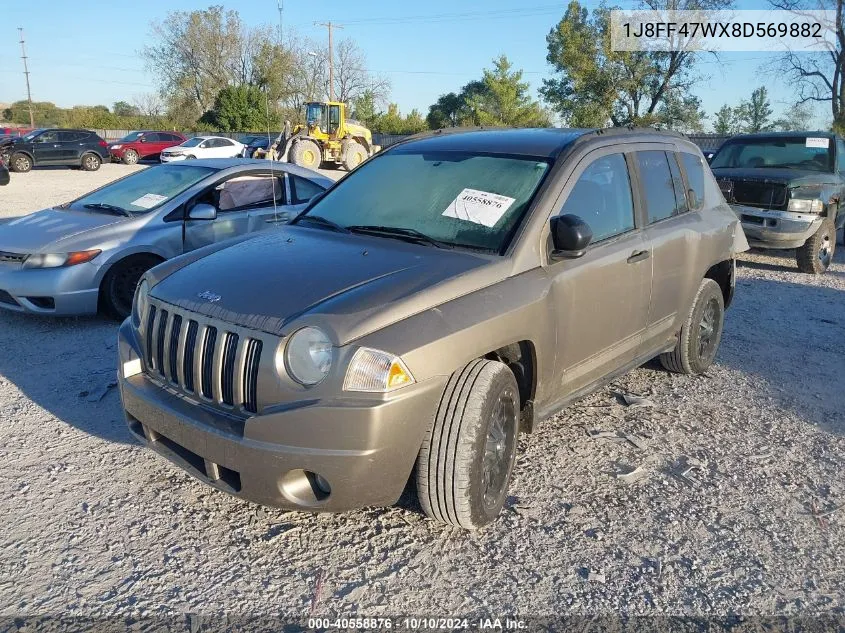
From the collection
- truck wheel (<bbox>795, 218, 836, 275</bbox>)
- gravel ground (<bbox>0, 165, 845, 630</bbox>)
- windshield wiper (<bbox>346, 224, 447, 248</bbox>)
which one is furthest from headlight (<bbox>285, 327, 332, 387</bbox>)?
truck wheel (<bbox>795, 218, 836, 275</bbox>)

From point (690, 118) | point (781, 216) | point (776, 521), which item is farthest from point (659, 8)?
point (776, 521)

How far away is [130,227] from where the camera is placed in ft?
20.0

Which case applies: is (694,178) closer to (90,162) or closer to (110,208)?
(110,208)

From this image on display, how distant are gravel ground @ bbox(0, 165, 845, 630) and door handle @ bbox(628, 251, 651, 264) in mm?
1071

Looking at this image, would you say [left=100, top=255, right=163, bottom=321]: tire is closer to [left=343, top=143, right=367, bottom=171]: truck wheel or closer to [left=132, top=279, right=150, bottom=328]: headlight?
[left=132, top=279, right=150, bottom=328]: headlight

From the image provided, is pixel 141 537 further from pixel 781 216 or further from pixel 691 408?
pixel 781 216

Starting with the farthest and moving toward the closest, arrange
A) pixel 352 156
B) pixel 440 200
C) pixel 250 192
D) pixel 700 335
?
pixel 352 156 < pixel 250 192 < pixel 700 335 < pixel 440 200

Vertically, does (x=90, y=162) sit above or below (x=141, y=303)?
above

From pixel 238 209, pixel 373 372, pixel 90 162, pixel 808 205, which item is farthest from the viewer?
pixel 90 162

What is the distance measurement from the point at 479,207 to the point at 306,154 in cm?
2454

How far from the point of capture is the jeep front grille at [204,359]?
110 inches

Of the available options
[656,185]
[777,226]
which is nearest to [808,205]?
[777,226]

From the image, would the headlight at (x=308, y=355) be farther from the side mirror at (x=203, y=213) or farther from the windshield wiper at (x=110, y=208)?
the windshield wiper at (x=110, y=208)

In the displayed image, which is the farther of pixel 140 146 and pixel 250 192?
pixel 140 146
